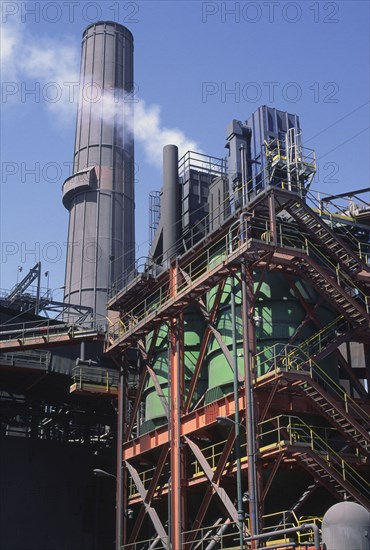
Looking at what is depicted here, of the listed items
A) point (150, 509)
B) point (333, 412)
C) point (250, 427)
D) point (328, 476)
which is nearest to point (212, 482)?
point (250, 427)

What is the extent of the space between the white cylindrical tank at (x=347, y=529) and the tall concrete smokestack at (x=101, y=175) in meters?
45.3

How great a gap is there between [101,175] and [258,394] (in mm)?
38082

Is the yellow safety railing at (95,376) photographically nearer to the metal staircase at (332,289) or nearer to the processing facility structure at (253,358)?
the processing facility structure at (253,358)

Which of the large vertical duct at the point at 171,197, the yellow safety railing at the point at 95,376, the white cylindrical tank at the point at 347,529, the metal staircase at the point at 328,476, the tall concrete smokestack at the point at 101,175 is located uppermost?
the tall concrete smokestack at the point at 101,175

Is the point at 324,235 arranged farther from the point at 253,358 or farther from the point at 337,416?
the point at 337,416

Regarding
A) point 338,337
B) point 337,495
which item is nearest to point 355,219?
point 338,337

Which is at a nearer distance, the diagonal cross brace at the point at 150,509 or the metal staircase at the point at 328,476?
the metal staircase at the point at 328,476

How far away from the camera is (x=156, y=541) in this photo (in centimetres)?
3400

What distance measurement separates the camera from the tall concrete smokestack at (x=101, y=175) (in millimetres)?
61688

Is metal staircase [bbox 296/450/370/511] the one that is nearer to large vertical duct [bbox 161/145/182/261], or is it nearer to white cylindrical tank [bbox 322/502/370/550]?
white cylindrical tank [bbox 322/502/370/550]

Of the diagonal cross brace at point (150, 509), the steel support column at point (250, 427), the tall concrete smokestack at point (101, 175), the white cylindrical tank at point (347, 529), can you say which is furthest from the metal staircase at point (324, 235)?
the tall concrete smokestack at point (101, 175)

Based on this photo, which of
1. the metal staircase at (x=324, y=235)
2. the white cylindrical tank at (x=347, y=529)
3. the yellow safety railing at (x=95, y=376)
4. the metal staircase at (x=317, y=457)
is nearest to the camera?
the white cylindrical tank at (x=347, y=529)

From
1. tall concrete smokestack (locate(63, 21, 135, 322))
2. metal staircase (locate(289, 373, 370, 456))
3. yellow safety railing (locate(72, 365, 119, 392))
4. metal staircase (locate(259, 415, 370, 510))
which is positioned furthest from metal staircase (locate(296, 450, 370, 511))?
tall concrete smokestack (locate(63, 21, 135, 322))

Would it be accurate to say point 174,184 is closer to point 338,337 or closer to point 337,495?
point 338,337
